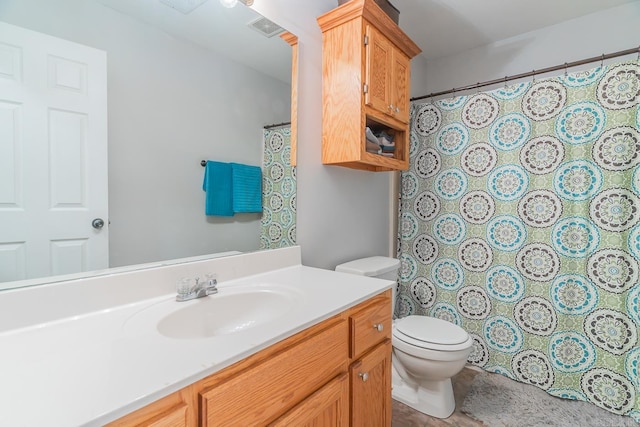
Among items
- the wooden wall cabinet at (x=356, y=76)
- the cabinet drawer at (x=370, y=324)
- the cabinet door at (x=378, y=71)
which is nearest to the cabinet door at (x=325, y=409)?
the cabinet drawer at (x=370, y=324)

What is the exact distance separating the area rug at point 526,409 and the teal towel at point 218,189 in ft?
5.30

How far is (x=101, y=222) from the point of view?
88 cm

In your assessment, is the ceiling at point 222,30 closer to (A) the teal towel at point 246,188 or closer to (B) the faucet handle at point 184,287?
(A) the teal towel at point 246,188

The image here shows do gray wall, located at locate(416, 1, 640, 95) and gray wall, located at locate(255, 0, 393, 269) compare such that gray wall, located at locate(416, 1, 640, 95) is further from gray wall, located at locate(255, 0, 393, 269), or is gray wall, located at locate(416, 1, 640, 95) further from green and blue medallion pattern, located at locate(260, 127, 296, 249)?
green and blue medallion pattern, located at locate(260, 127, 296, 249)

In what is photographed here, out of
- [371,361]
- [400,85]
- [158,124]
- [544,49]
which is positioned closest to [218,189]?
[158,124]

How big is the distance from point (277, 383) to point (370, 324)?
0.44 m

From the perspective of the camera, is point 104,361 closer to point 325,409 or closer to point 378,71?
point 325,409

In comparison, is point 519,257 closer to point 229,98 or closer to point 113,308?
point 229,98

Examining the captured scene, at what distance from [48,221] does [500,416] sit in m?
2.08

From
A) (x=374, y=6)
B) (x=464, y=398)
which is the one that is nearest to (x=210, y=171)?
(x=374, y=6)

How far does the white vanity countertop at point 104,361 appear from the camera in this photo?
0.45 meters

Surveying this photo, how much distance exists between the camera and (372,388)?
1.09 m

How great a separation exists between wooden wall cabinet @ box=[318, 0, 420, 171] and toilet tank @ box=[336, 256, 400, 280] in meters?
0.57

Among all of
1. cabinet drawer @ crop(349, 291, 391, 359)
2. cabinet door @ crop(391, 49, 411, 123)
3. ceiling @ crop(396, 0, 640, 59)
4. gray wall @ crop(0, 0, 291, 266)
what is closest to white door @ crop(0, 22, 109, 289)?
gray wall @ crop(0, 0, 291, 266)
